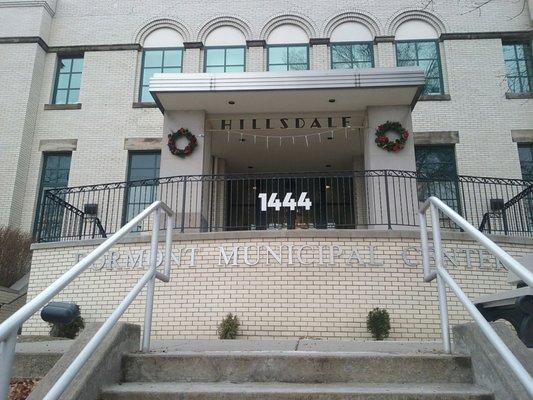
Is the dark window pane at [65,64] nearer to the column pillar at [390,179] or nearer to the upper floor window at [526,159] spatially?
the column pillar at [390,179]

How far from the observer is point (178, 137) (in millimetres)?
12203

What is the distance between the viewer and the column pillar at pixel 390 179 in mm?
10984

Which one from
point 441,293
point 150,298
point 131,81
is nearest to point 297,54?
point 131,81

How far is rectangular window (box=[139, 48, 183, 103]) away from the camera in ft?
57.6

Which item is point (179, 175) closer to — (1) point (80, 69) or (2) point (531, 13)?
(1) point (80, 69)

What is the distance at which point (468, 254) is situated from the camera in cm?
934

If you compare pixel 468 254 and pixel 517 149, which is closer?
pixel 468 254

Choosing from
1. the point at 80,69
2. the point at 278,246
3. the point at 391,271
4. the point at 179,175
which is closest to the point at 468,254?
the point at 391,271

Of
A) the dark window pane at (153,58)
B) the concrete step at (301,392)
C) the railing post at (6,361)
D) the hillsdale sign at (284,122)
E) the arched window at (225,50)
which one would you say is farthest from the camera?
the dark window pane at (153,58)

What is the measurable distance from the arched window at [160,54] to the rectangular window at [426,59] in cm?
709

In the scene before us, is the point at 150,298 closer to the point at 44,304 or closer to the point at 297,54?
the point at 44,304

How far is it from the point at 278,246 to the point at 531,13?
1296cm

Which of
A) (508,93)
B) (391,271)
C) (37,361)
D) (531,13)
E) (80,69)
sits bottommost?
(37,361)

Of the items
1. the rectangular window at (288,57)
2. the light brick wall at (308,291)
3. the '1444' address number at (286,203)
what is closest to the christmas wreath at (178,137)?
the '1444' address number at (286,203)
